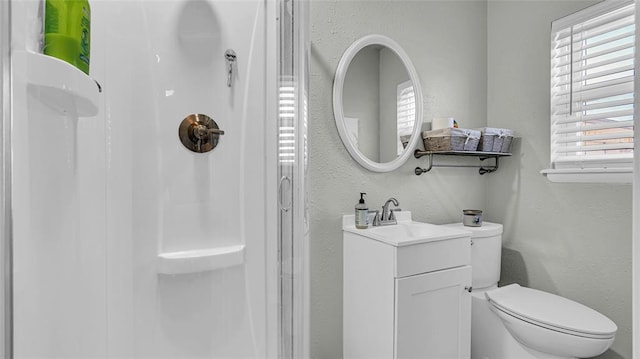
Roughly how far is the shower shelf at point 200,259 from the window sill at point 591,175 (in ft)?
5.49

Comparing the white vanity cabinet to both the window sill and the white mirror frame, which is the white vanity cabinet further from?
the window sill

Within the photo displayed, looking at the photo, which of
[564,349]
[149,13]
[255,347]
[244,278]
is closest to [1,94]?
[149,13]

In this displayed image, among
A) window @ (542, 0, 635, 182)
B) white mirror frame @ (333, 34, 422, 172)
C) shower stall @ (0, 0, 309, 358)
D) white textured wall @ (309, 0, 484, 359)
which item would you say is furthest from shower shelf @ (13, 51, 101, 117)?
window @ (542, 0, 635, 182)

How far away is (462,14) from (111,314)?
2.35 metres

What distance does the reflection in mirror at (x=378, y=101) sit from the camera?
1.71 m

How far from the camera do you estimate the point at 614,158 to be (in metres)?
1.57

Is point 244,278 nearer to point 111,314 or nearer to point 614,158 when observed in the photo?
point 111,314

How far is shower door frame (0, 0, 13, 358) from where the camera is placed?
0.30 m

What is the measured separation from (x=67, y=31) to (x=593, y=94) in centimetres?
212

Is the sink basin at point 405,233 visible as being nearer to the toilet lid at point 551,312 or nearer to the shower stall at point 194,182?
the toilet lid at point 551,312

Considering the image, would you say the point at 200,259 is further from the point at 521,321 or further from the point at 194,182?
the point at 521,321

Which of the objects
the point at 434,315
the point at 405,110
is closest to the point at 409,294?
the point at 434,315

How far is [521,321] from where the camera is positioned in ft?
4.60

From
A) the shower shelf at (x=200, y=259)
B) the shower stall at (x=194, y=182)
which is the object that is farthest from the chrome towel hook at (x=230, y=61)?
the shower shelf at (x=200, y=259)
